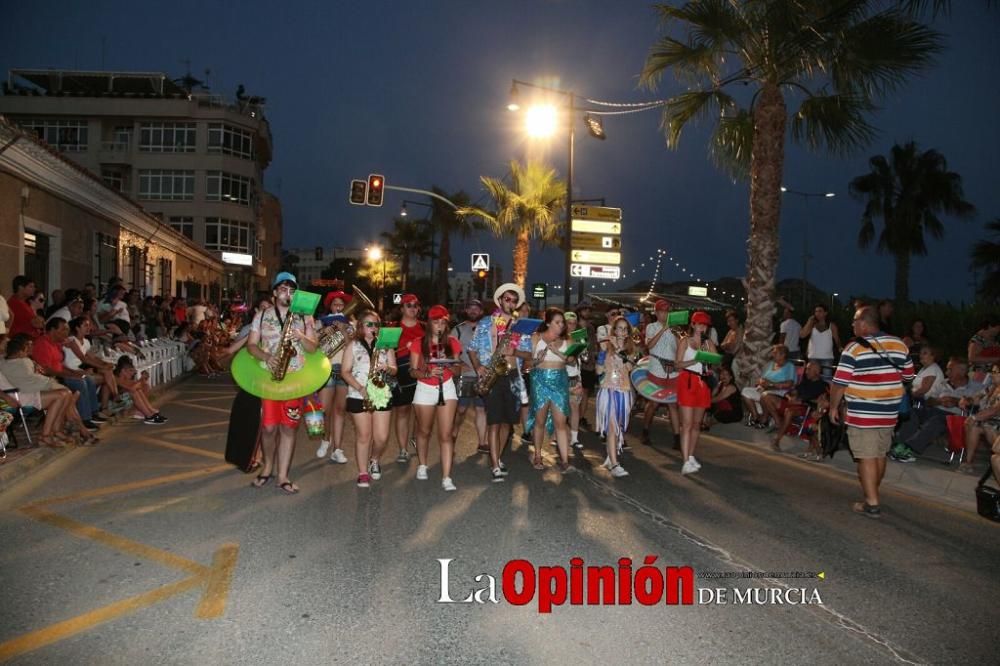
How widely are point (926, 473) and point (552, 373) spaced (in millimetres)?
4205

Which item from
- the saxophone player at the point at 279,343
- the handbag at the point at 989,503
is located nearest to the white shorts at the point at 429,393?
the saxophone player at the point at 279,343

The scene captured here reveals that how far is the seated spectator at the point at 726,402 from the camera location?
37.5 feet

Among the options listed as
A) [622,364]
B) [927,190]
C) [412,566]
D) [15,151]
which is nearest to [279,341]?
[412,566]

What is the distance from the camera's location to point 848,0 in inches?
478

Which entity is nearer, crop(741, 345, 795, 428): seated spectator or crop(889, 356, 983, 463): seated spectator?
crop(889, 356, 983, 463): seated spectator

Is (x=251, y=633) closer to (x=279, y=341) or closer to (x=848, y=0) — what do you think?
(x=279, y=341)

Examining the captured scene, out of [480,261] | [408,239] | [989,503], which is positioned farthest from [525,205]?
[408,239]

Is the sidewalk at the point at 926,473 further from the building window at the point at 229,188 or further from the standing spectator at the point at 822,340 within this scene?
the building window at the point at 229,188

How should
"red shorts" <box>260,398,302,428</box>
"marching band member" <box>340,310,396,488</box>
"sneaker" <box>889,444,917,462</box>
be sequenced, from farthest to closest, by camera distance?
"sneaker" <box>889,444,917,462</box> → "marching band member" <box>340,310,396,488</box> → "red shorts" <box>260,398,302,428</box>

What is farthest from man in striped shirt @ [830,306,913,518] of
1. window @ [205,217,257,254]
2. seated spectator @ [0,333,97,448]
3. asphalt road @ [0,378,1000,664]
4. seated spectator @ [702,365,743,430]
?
window @ [205,217,257,254]

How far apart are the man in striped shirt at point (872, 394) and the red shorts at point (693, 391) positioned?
5.51ft

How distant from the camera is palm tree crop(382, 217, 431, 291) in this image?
209 feet

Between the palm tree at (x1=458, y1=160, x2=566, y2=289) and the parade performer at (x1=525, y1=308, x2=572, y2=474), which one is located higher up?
the palm tree at (x1=458, y1=160, x2=566, y2=289)

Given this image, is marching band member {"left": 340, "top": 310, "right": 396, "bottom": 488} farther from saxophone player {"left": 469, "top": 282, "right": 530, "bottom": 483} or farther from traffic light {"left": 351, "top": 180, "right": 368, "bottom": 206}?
traffic light {"left": 351, "top": 180, "right": 368, "bottom": 206}
